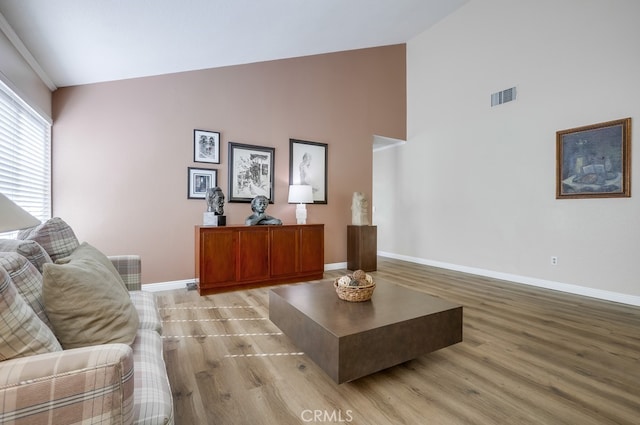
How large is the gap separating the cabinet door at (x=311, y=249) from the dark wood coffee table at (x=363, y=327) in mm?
1883

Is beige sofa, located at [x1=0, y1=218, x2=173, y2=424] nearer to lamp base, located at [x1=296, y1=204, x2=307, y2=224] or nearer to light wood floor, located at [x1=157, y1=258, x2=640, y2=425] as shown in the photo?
light wood floor, located at [x1=157, y1=258, x2=640, y2=425]

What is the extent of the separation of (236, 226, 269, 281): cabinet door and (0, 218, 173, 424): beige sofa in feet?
7.04

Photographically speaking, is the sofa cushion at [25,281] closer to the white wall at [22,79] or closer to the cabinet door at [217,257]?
the white wall at [22,79]

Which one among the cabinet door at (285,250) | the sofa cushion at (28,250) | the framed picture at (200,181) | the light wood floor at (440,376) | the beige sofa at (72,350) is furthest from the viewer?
the cabinet door at (285,250)

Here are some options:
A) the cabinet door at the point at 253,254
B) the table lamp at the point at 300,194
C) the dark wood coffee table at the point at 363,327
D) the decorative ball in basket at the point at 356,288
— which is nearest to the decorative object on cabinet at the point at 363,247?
the table lamp at the point at 300,194

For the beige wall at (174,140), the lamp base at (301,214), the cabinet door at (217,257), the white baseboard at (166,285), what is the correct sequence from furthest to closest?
the lamp base at (301,214) → the white baseboard at (166,285) → the cabinet door at (217,257) → the beige wall at (174,140)

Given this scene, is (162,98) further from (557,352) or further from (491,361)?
(557,352)

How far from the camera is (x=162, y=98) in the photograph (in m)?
3.49

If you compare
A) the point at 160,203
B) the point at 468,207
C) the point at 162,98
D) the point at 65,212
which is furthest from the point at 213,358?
the point at 468,207

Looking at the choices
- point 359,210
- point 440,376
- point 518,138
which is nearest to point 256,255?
point 359,210

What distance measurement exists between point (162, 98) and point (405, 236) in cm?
480

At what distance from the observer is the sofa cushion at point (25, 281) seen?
0.96m

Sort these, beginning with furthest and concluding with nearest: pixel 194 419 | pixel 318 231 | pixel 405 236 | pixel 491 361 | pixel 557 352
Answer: pixel 405 236
pixel 318 231
pixel 557 352
pixel 491 361
pixel 194 419

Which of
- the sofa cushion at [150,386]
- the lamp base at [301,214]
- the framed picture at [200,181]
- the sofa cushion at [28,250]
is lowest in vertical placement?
the sofa cushion at [150,386]
